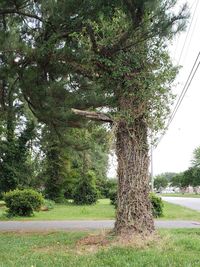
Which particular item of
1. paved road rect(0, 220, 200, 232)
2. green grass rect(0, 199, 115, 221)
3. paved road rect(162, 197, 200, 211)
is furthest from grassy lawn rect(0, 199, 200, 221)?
paved road rect(162, 197, 200, 211)

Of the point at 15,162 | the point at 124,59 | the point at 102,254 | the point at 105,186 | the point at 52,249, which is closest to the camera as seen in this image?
the point at 102,254

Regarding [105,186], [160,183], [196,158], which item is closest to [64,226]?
[105,186]

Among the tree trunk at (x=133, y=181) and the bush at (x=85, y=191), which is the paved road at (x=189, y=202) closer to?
the bush at (x=85, y=191)

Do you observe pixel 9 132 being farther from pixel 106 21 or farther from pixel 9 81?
pixel 106 21

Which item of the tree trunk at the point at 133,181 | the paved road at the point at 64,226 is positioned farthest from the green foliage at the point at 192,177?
the tree trunk at the point at 133,181

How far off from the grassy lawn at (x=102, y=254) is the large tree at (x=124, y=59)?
3.04 feet

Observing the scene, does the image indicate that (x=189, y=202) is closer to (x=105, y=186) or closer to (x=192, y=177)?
(x=105, y=186)

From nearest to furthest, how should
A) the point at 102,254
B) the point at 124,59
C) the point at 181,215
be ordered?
1. the point at 102,254
2. the point at 124,59
3. the point at 181,215

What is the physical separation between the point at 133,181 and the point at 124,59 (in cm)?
283

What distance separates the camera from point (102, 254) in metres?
8.36

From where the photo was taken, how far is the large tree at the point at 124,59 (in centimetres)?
964

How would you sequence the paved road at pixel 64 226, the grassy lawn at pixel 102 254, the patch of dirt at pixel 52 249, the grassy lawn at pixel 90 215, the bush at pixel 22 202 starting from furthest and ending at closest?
1. the bush at pixel 22 202
2. the grassy lawn at pixel 90 215
3. the paved road at pixel 64 226
4. the patch of dirt at pixel 52 249
5. the grassy lawn at pixel 102 254

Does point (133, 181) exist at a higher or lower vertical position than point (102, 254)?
higher

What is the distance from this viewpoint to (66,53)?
10766 millimetres
